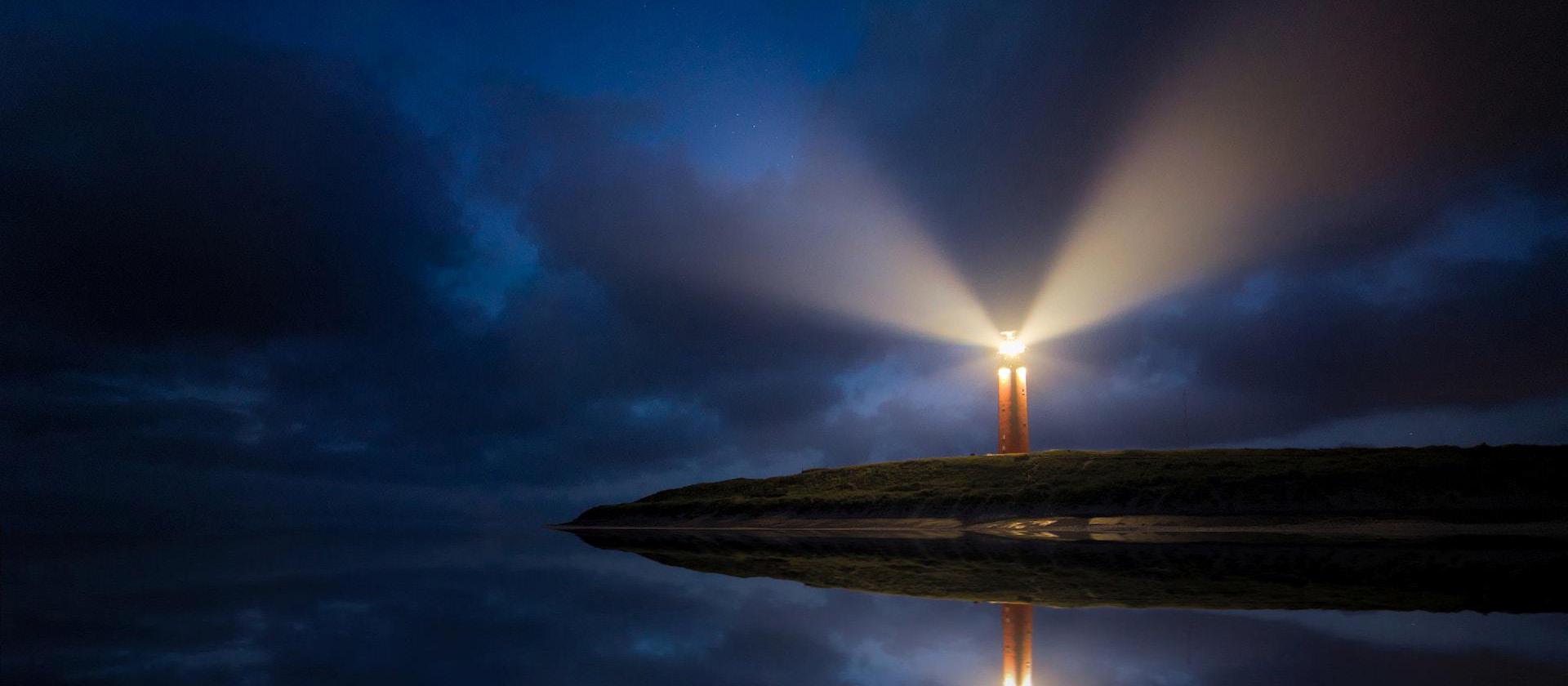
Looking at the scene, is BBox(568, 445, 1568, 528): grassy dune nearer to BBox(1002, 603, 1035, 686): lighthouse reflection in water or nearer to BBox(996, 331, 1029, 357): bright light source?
BBox(996, 331, 1029, 357): bright light source

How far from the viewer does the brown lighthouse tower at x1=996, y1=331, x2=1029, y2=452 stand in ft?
204

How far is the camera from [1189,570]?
63.3ft

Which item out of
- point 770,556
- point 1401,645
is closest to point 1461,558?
point 1401,645

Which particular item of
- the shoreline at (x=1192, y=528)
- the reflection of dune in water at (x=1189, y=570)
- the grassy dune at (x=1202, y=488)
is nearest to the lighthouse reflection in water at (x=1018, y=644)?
the reflection of dune in water at (x=1189, y=570)

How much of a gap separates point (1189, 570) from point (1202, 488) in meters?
26.5

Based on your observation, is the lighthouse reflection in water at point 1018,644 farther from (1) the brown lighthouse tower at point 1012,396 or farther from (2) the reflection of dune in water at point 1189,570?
(1) the brown lighthouse tower at point 1012,396

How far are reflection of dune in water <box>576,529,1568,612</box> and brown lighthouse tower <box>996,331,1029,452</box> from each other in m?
28.9

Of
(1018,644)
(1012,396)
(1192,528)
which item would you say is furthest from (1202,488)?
(1018,644)

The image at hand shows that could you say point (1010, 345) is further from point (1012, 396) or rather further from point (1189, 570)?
point (1189, 570)

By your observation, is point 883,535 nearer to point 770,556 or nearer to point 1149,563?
point 770,556

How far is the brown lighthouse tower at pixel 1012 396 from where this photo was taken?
62.2 meters

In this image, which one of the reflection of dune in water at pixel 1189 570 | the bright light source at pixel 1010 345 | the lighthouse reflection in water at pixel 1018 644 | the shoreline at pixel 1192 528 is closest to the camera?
the lighthouse reflection in water at pixel 1018 644

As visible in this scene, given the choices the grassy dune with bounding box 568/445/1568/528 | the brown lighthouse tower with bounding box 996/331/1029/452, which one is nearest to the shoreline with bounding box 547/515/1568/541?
the grassy dune with bounding box 568/445/1568/528

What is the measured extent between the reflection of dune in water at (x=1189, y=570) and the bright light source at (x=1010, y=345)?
29359 millimetres
